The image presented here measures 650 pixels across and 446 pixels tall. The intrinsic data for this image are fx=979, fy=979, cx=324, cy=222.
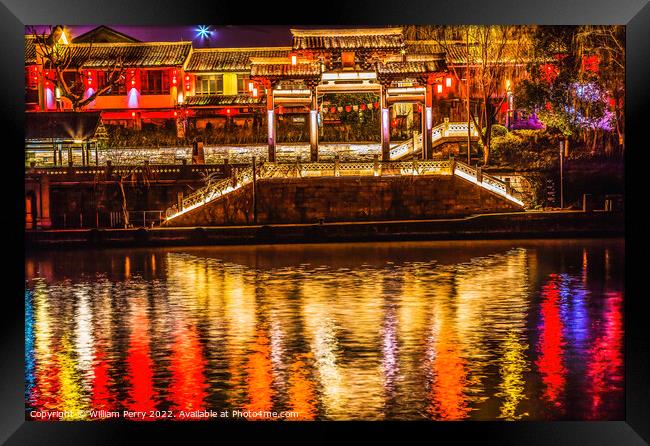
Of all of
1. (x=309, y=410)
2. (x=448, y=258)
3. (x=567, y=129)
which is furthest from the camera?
(x=567, y=129)

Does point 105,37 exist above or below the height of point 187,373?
above

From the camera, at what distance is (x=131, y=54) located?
63.1 ft

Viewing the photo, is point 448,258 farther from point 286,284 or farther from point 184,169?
point 184,169

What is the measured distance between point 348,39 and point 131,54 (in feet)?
15.6

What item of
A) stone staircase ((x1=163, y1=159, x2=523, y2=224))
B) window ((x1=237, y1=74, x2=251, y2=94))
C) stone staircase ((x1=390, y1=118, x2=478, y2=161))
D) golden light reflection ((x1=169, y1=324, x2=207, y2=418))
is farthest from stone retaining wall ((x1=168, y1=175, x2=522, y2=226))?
golden light reflection ((x1=169, y1=324, x2=207, y2=418))

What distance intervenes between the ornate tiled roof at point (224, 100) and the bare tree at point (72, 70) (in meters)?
1.47

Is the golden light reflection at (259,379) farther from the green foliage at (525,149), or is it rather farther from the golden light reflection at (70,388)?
the green foliage at (525,149)
